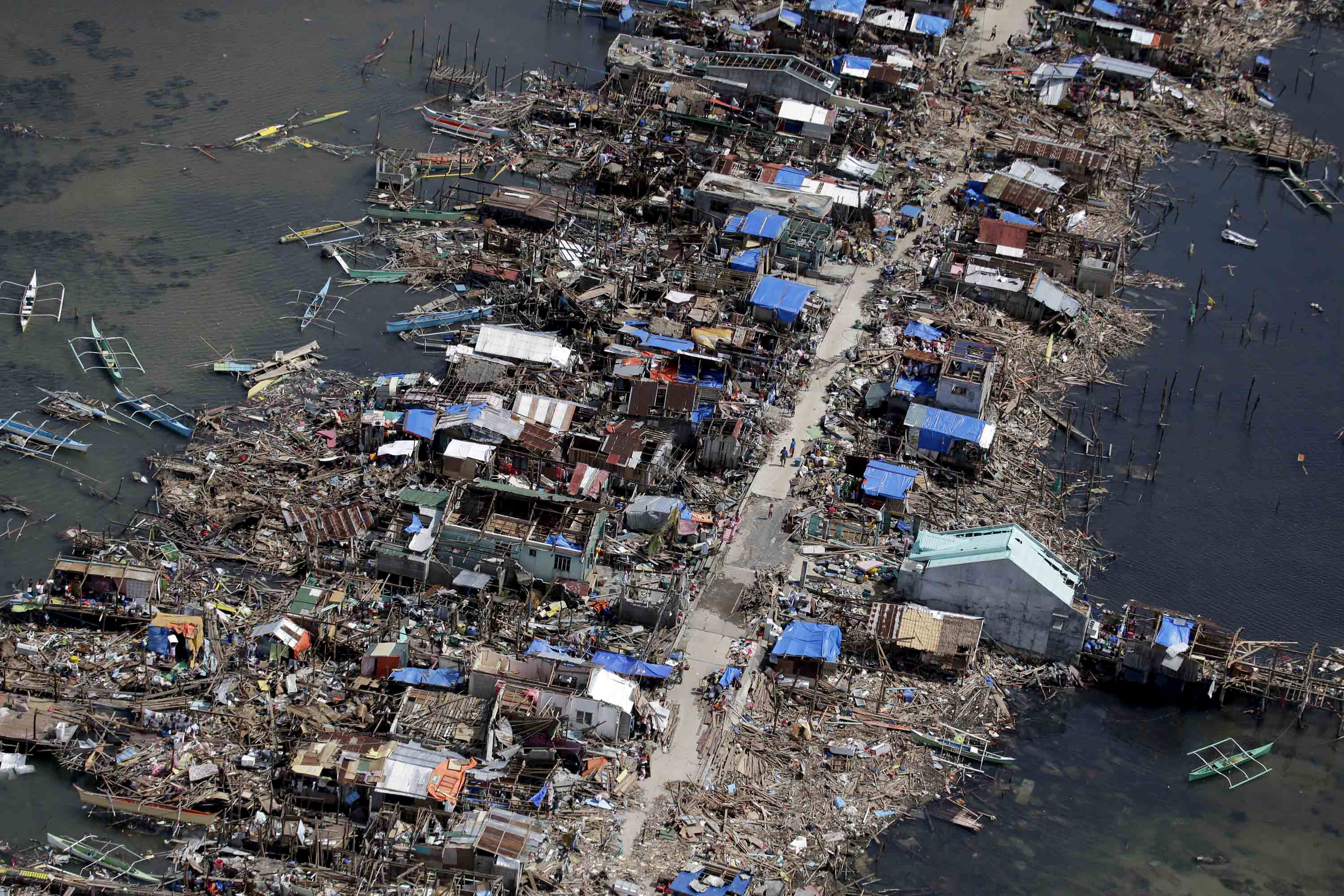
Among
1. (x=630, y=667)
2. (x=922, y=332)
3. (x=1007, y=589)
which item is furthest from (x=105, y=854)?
(x=922, y=332)

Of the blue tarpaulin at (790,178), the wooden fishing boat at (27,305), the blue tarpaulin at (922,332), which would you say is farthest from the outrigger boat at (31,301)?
the blue tarpaulin at (922,332)

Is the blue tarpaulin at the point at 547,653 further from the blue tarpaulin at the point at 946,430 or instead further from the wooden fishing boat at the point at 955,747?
the blue tarpaulin at the point at 946,430

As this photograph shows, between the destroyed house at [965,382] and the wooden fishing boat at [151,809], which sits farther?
the destroyed house at [965,382]

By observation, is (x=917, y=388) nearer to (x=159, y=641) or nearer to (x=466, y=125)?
(x=159, y=641)

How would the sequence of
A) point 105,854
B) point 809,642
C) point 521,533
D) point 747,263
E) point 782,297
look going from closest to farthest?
point 105,854
point 809,642
point 521,533
point 782,297
point 747,263

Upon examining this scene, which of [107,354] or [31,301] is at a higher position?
[31,301]

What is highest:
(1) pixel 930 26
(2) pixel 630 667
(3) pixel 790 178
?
(1) pixel 930 26
